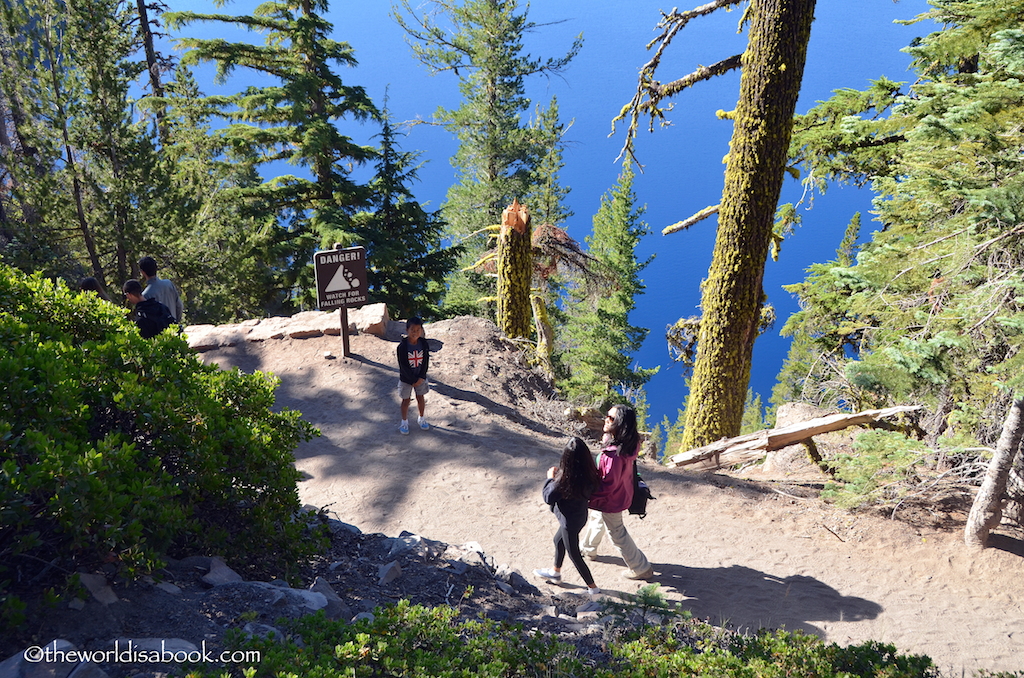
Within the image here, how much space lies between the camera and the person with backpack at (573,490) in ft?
16.4

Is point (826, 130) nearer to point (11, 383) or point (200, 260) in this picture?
point (11, 383)

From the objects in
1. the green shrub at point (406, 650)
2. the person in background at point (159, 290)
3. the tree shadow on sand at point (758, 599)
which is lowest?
the tree shadow on sand at point (758, 599)

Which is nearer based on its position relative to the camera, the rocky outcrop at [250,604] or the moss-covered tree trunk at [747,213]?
the rocky outcrop at [250,604]

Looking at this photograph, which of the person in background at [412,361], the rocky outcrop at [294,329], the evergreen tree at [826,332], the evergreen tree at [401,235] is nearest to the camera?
the person in background at [412,361]

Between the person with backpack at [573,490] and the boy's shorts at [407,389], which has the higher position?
the boy's shorts at [407,389]

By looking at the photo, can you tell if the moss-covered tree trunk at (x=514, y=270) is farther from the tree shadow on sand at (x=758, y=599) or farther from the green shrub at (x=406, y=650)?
the green shrub at (x=406, y=650)

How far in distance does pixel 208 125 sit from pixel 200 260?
682 cm

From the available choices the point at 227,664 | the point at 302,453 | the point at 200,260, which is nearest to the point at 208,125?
the point at 200,260

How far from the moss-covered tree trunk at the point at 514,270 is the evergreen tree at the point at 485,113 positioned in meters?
11.3

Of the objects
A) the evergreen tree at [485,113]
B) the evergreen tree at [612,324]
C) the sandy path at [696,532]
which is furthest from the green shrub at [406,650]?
the evergreen tree at [612,324]

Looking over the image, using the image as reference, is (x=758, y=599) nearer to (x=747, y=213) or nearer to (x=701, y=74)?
(x=747, y=213)

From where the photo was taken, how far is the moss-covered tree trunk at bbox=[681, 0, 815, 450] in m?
8.38

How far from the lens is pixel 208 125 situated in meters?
18.9

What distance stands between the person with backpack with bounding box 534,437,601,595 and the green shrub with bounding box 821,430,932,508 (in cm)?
333
